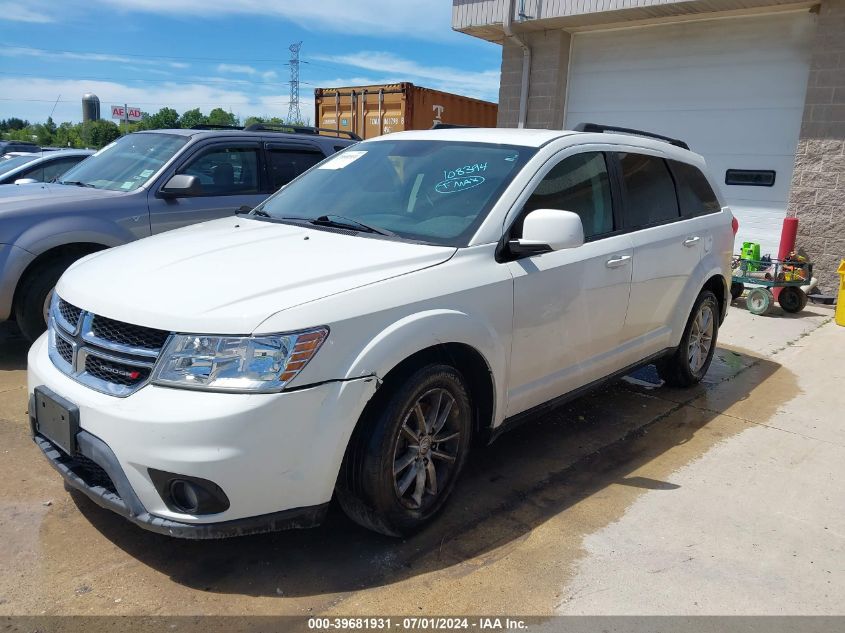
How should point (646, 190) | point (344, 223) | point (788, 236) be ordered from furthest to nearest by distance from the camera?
point (788, 236), point (646, 190), point (344, 223)

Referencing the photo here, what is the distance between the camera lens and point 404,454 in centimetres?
295

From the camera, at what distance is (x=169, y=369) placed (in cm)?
248

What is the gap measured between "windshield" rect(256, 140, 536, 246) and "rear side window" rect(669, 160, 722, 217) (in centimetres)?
175

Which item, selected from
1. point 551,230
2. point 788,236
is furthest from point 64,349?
point 788,236

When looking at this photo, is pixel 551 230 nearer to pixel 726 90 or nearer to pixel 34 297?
pixel 34 297

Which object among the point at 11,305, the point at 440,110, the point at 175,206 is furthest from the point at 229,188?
the point at 440,110

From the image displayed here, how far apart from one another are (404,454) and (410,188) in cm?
147

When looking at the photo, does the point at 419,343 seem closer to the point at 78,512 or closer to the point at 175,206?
the point at 78,512

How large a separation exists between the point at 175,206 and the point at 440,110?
10511mm

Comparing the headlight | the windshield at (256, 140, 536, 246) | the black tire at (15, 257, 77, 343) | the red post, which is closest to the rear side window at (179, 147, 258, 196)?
the black tire at (15, 257, 77, 343)

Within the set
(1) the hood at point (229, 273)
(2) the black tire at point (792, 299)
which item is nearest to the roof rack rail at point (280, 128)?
(1) the hood at point (229, 273)

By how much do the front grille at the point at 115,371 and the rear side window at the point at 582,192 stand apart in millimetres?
1962

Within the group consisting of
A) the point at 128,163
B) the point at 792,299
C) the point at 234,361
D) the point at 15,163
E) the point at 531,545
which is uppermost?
the point at 128,163

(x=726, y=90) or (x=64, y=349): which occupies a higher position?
(x=726, y=90)
